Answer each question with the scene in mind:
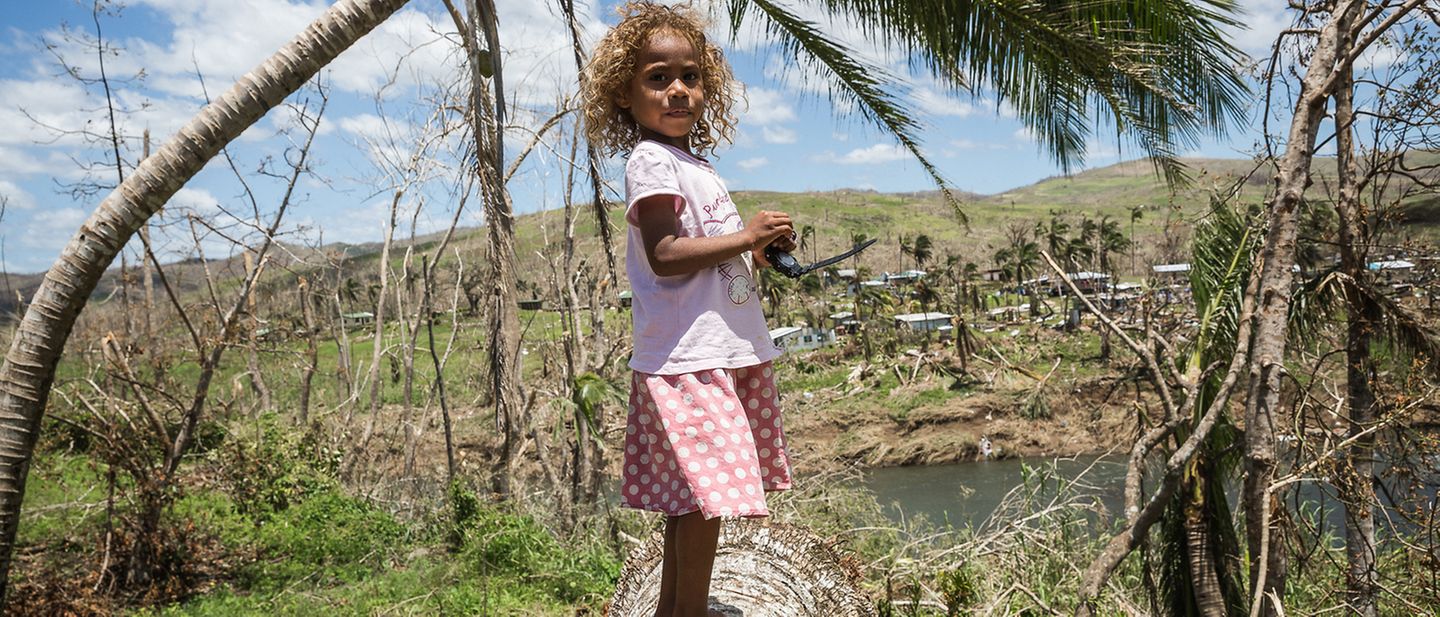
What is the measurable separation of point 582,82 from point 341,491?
27.9ft

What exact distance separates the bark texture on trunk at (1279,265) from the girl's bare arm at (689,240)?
1992mm

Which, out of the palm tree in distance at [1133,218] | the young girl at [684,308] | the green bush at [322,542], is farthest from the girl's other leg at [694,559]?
the palm tree in distance at [1133,218]

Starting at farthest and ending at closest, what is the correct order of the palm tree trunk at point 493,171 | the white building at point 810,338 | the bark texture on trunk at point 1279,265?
the white building at point 810,338, the palm tree trunk at point 493,171, the bark texture on trunk at point 1279,265

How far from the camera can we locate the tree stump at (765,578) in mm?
2730

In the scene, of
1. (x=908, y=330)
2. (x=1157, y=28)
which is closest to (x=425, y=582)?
(x=1157, y=28)

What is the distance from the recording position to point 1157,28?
13.2 feet

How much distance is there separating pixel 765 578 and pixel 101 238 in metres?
2.26

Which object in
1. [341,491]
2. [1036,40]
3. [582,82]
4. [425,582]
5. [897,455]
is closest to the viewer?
[582,82]

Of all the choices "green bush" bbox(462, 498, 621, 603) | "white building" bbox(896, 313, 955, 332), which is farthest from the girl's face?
"white building" bbox(896, 313, 955, 332)

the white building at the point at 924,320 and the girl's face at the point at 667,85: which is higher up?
the girl's face at the point at 667,85

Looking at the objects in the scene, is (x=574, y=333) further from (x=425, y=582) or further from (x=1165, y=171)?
(x=1165, y=171)

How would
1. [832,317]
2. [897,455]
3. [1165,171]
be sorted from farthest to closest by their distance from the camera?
[832,317] → [897,455] → [1165,171]

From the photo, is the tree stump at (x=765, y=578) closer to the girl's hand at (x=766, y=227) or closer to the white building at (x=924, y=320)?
the girl's hand at (x=766, y=227)

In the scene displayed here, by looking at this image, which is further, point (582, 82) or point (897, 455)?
point (897, 455)
